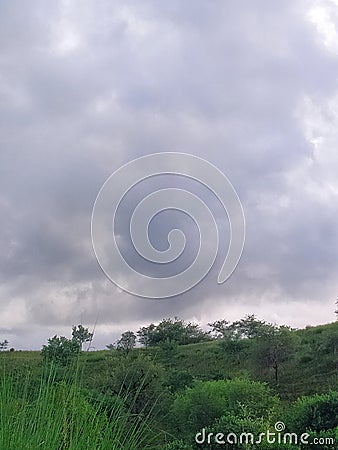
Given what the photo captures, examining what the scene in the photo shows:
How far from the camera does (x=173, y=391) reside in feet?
77.8

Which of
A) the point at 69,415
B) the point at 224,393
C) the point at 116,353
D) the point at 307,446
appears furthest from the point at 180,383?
the point at 69,415

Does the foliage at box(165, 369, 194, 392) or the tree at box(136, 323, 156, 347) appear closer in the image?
the foliage at box(165, 369, 194, 392)

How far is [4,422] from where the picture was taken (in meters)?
2.78

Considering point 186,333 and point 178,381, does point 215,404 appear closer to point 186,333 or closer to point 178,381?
point 178,381

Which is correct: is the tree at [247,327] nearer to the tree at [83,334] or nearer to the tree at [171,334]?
the tree at [171,334]

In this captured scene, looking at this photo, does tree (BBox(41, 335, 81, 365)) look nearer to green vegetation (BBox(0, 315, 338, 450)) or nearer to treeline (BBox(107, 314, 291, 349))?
green vegetation (BBox(0, 315, 338, 450))

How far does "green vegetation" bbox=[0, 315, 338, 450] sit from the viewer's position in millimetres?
2992

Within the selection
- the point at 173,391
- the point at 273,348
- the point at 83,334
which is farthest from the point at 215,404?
the point at 83,334

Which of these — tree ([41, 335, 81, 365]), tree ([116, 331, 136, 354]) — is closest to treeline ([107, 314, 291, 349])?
tree ([116, 331, 136, 354])

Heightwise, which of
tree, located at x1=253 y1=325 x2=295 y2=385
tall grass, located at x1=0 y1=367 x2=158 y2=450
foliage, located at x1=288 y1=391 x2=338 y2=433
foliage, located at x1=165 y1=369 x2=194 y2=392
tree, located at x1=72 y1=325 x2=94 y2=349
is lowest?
tall grass, located at x1=0 y1=367 x2=158 y2=450

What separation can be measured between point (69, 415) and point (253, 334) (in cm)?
3488

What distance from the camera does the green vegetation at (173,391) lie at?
2.99 metres

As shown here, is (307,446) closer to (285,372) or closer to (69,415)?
(69,415)

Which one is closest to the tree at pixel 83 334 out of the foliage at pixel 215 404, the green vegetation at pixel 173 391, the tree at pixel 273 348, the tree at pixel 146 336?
the green vegetation at pixel 173 391
